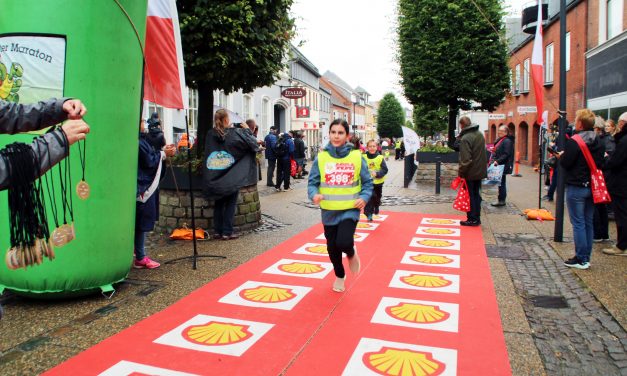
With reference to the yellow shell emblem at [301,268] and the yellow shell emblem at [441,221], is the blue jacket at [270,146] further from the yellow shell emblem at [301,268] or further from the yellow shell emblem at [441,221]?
the yellow shell emblem at [301,268]

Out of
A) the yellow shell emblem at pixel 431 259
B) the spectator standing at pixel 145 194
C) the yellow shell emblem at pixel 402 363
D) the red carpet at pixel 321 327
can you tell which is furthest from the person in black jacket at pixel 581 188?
the spectator standing at pixel 145 194

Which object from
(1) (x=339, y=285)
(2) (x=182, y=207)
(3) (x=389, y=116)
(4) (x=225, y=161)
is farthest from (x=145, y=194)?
(3) (x=389, y=116)

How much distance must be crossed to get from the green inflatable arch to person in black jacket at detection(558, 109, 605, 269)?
4801 millimetres

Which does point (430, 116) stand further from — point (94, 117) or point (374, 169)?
point (94, 117)

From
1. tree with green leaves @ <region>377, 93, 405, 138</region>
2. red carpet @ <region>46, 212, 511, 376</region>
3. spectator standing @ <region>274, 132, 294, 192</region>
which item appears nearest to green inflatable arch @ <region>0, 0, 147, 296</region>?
red carpet @ <region>46, 212, 511, 376</region>

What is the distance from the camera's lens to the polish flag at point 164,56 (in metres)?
5.54

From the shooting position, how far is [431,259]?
623 centimetres

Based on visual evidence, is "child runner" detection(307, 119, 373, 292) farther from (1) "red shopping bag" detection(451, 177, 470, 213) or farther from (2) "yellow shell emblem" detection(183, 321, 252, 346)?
(1) "red shopping bag" detection(451, 177, 470, 213)

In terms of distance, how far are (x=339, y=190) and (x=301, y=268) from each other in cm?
147

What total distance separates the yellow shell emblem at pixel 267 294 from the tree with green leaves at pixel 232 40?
12.0ft

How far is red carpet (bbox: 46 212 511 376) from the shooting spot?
10.8 ft

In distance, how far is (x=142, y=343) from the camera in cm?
368

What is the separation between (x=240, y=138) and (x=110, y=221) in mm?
2983

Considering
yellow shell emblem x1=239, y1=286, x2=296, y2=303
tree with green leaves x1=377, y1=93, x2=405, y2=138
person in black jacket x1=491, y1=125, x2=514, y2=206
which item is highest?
tree with green leaves x1=377, y1=93, x2=405, y2=138
